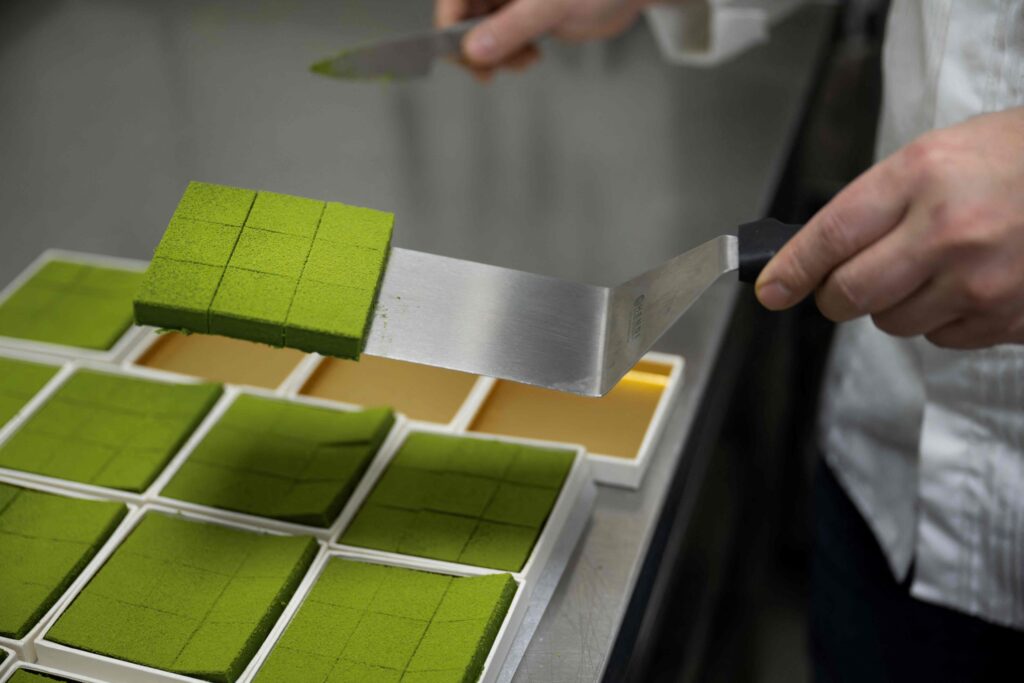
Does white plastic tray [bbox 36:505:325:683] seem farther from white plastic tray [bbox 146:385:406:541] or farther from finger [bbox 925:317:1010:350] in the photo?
finger [bbox 925:317:1010:350]

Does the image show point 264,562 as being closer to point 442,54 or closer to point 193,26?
point 442,54

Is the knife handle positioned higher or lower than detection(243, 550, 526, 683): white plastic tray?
higher

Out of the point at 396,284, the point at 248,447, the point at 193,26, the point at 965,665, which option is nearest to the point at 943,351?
the point at 965,665

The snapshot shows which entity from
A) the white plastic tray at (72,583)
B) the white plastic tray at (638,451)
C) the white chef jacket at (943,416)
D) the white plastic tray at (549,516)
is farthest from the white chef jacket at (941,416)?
the white plastic tray at (72,583)

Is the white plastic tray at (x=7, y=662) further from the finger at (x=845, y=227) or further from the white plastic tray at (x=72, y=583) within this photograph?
the finger at (x=845, y=227)

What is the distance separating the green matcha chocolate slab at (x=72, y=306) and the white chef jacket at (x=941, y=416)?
75 cm

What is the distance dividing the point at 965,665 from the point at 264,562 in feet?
2.42

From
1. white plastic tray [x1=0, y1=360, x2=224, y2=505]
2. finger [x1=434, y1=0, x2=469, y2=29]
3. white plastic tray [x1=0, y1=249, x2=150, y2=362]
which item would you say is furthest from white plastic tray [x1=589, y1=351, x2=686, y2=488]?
finger [x1=434, y1=0, x2=469, y2=29]

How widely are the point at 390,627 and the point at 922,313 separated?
0.46 meters

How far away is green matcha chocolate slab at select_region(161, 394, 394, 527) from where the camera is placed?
88 centimetres

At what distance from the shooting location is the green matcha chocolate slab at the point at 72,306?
1.04 meters

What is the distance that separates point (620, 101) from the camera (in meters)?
1.48

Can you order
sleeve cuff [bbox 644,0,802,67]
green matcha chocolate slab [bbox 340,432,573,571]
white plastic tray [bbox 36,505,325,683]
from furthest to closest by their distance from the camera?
sleeve cuff [bbox 644,0,802,67], green matcha chocolate slab [bbox 340,432,573,571], white plastic tray [bbox 36,505,325,683]

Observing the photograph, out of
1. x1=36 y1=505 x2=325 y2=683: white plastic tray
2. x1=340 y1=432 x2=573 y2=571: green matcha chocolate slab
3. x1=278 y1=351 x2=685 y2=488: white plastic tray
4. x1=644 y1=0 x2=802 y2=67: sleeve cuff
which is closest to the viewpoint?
x1=36 y1=505 x2=325 y2=683: white plastic tray
